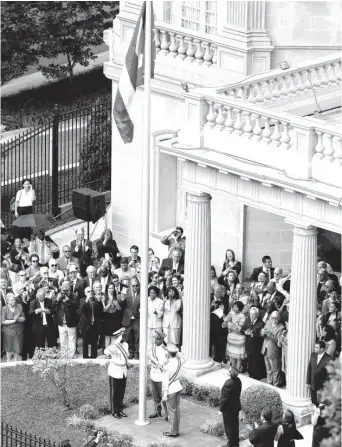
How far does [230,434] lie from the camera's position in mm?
37562

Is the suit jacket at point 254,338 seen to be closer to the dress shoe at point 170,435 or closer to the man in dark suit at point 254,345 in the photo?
the man in dark suit at point 254,345

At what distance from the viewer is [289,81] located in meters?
42.9

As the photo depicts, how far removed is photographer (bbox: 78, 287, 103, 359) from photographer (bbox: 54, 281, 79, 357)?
0.20 meters

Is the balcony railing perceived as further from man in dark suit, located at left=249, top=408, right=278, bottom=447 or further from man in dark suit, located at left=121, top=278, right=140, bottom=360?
man in dark suit, located at left=249, top=408, right=278, bottom=447

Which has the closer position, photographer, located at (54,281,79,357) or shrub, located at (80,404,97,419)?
shrub, located at (80,404,97,419)

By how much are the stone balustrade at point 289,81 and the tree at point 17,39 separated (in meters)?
22.9

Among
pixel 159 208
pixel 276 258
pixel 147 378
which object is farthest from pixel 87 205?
pixel 147 378

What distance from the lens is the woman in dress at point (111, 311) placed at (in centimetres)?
4200

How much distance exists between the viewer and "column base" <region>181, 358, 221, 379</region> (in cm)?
4097

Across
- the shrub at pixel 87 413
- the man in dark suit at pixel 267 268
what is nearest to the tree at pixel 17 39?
Result: the man in dark suit at pixel 267 268

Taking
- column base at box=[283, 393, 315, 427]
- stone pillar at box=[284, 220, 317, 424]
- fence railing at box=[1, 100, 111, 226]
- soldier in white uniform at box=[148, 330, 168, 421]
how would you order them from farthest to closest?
fence railing at box=[1, 100, 111, 226], column base at box=[283, 393, 315, 427], stone pillar at box=[284, 220, 317, 424], soldier in white uniform at box=[148, 330, 168, 421]

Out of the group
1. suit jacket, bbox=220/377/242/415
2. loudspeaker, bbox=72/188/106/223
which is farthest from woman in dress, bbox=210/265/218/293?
loudspeaker, bbox=72/188/106/223

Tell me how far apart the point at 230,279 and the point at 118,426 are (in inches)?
205

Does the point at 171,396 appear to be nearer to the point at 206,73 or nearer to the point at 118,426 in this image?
the point at 118,426
